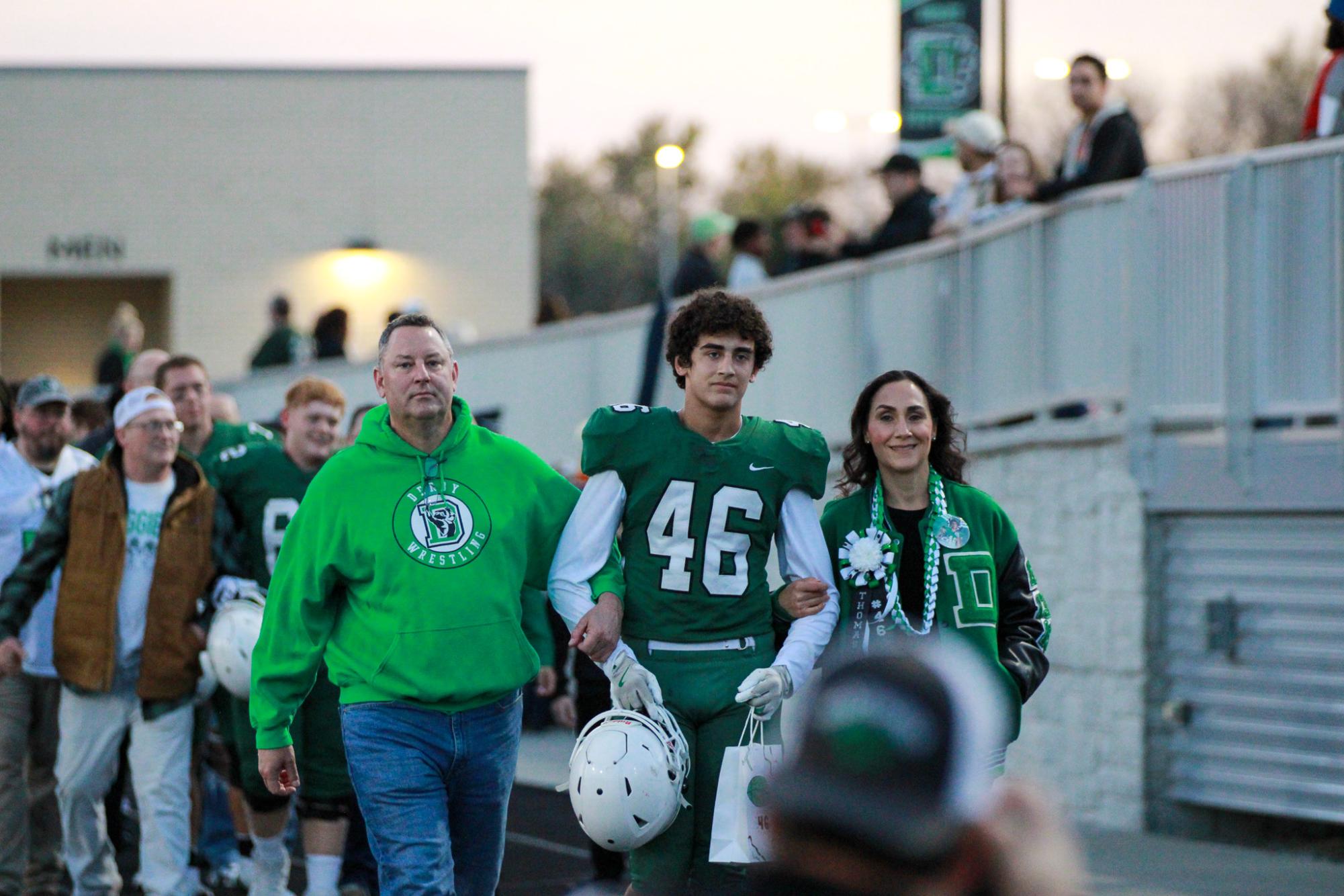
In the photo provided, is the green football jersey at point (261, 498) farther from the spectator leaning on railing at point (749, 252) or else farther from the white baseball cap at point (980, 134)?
the spectator leaning on railing at point (749, 252)

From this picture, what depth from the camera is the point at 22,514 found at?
9.03 metres

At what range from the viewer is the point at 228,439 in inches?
374

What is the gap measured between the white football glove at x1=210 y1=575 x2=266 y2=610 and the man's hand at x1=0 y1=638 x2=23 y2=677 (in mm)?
831

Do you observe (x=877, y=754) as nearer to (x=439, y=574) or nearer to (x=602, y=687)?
(x=439, y=574)

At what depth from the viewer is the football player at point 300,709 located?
7820 mm

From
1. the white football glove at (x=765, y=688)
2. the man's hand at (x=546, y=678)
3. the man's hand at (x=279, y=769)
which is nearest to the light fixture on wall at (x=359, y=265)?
the man's hand at (x=546, y=678)

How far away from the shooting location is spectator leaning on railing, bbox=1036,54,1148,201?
11086mm

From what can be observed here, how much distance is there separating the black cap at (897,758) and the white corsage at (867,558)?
12.6 feet

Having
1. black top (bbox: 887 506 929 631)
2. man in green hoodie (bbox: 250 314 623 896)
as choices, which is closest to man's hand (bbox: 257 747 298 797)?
man in green hoodie (bbox: 250 314 623 896)

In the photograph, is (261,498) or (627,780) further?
(261,498)

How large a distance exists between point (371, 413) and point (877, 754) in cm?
419

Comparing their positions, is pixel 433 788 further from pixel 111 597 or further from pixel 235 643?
pixel 111 597

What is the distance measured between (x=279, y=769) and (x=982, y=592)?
224 centimetres

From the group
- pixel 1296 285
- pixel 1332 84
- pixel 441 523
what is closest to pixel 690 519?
pixel 441 523
